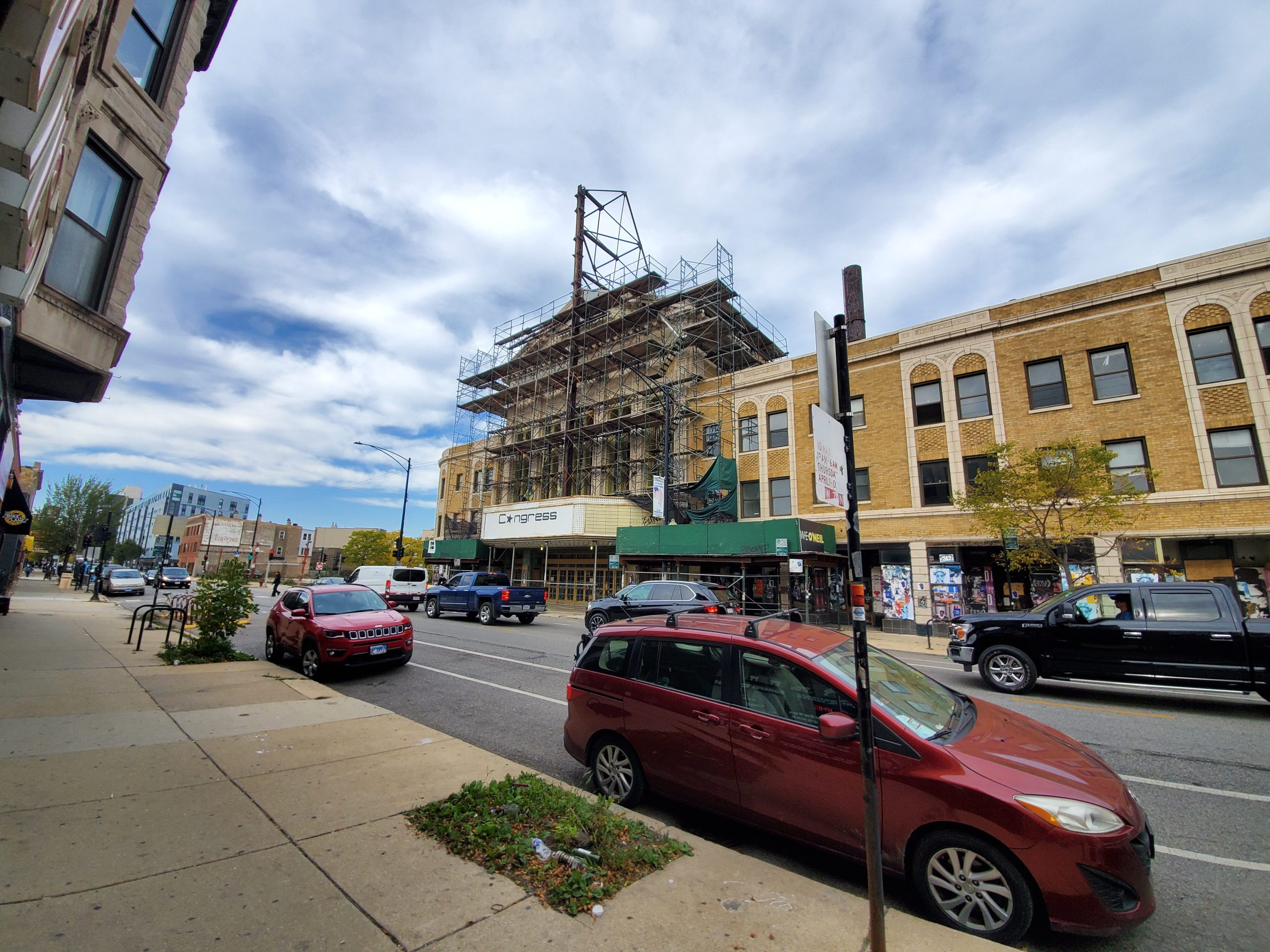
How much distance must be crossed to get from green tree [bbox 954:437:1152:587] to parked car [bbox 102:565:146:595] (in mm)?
40623

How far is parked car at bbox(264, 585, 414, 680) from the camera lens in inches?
375

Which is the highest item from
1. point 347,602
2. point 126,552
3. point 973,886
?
point 126,552

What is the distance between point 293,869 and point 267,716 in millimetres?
4184

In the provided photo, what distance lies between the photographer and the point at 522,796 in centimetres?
394

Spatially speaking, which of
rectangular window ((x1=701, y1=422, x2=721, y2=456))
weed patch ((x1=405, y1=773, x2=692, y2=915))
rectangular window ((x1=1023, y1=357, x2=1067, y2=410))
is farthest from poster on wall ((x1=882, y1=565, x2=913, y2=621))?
weed patch ((x1=405, y1=773, x2=692, y2=915))

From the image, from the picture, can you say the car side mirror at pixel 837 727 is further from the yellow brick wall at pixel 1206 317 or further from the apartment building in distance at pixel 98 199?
the yellow brick wall at pixel 1206 317

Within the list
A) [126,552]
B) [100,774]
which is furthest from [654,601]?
[126,552]

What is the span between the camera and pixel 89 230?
841cm

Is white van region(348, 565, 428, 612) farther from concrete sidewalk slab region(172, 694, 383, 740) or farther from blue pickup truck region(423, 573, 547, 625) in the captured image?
concrete sidewalk slab region(172, 694, 383, 740)

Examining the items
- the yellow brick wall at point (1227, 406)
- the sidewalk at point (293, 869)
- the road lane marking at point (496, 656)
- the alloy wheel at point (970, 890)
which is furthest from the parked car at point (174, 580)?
the yellow brick wall at point (1227, 406)

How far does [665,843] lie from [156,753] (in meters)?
4.83

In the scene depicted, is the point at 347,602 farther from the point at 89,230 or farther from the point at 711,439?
the point at 711,439

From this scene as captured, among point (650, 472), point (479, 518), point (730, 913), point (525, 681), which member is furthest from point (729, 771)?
point (479, 518)

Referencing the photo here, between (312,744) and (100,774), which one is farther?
(312,744)
